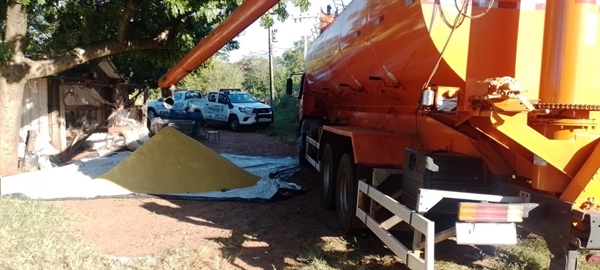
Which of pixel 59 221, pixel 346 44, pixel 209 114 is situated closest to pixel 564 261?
pixel 346 44

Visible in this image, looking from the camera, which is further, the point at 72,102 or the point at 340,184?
the point at 72,102

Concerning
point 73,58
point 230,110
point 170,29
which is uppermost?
point 170,29

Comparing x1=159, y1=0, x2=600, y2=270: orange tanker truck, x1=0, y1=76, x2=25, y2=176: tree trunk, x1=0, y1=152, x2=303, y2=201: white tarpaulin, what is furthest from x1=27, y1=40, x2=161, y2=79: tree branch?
x1=159, y1=0, x2=600, y2=270: orange tanker truck

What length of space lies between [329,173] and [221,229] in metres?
1.92

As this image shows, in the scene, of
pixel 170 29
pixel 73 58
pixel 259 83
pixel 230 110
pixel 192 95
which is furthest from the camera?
pixel 259 83

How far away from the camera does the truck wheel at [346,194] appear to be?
18.4 feet

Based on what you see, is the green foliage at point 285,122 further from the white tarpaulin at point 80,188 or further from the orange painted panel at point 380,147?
the orange painted panel at point 380,147

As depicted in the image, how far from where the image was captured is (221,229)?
19.5 ft

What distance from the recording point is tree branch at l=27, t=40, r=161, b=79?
843 centimetres

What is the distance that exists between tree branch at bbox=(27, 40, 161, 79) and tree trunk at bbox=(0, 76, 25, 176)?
0.36 metres

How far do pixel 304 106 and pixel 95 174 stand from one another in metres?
4.78

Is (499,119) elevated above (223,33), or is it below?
below

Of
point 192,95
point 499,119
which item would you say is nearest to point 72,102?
point 499,119

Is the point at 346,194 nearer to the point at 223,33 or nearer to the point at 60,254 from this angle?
the point at 223,33
